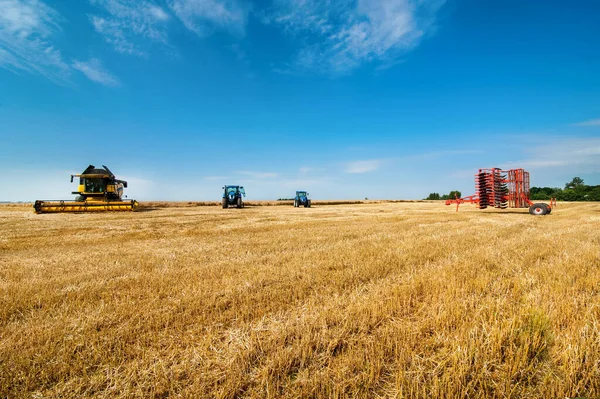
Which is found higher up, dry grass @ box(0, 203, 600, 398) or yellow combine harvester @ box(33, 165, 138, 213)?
yellow combine harvester @ box(33, 165, 138, 213)

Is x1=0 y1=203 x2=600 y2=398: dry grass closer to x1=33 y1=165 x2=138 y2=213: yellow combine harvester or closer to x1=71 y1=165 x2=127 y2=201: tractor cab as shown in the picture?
x1=33 y1=165 x2=138 y2=213: yellow combine harvester

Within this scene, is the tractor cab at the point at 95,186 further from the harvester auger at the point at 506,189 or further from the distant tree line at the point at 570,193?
the distant tree line at the point at 570,193

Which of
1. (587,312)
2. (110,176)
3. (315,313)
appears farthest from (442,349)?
(110,176)

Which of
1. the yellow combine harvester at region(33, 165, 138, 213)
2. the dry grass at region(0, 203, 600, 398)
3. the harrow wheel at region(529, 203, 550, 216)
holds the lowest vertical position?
the dry grass at region(0, 203, 600, 398)

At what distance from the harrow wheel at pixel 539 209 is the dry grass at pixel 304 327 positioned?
Answer: 16496 millimetres

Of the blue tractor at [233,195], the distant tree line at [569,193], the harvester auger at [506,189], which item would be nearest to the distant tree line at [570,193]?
the distant tree line at [569,193]

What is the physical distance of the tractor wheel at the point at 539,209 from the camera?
61.7 feet

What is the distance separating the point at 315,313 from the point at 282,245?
4817 mm

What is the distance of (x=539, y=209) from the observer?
19062mm

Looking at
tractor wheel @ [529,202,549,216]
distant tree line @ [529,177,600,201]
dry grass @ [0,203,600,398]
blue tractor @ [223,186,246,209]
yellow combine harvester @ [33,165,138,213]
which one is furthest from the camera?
distant tree line @ [529,177,600,201]

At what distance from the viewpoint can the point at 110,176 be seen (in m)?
29.0

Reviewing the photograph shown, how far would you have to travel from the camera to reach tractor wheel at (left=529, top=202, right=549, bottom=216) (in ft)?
61.7

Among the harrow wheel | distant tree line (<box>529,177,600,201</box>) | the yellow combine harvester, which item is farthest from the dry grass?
distant tree line (<box>529,177,600,201</box>)

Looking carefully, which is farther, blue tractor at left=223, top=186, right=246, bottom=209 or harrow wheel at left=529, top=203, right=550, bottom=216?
blue tractor at left=223, top=186, right=246, bottom=209
